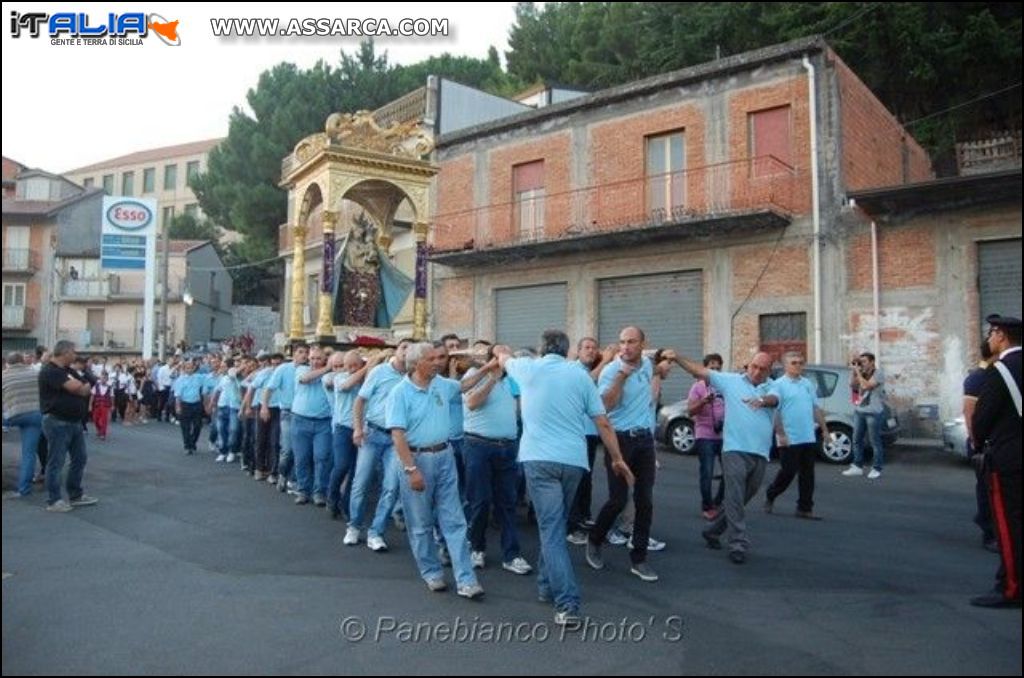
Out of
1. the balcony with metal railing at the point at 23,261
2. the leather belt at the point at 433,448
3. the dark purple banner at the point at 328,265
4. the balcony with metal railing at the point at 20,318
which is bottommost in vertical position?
the leather belt at the point at 433,448

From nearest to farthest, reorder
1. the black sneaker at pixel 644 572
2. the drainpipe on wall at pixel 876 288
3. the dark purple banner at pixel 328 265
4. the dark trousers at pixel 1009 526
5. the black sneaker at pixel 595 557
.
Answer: the dark trousers at pixel 1009 526
the black sneaker at pixel 644 572
the black sneaker at pixel 595 557
the dark purple banner at pixel 328 265
the drainpipe on wall at pixel 876 288

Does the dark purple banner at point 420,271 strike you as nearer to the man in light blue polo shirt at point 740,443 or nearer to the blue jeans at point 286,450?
the blue jeans at point 286,450

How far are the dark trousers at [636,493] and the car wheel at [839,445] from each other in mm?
7543

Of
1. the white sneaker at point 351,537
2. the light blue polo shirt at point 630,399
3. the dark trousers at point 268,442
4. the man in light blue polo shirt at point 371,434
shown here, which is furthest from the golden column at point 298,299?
the light blue polo shirt at point 630,399

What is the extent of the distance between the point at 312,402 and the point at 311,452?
0.60 metres

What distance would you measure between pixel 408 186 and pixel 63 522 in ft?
20.8

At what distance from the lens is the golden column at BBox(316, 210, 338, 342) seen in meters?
11.4

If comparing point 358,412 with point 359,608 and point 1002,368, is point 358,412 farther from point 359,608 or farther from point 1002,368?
point 1002,368

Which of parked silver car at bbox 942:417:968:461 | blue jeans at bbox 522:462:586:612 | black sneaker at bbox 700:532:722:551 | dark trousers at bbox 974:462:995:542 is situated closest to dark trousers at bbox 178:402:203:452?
black sneaker at bbox 700:532:722:551

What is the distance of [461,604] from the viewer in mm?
5387

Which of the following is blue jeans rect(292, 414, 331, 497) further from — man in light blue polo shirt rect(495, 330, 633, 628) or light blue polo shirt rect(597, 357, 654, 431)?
man in light blue polo shirt rect(495, 330, 633, 628)

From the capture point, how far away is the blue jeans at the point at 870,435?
39.5 ft

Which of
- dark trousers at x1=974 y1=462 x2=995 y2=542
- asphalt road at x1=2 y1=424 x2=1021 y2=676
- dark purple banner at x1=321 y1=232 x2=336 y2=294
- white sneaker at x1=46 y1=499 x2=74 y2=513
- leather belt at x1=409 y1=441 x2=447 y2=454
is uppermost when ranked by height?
dark purple banner at x1=321 y1=232 x2=336 y2=294

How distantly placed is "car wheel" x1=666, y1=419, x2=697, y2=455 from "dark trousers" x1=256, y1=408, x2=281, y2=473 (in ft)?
22.4
